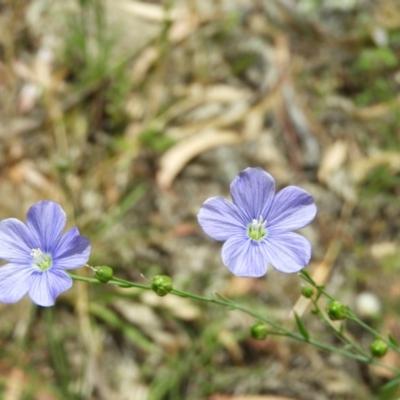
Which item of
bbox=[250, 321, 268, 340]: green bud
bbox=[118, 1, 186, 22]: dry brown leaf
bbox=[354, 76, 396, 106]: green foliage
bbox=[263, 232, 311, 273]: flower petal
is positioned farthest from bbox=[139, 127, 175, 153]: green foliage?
bbox=[263, 232, 311, 273]: flower petal

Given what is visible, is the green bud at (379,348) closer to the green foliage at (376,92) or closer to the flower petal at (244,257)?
the flower petal at (244,257)

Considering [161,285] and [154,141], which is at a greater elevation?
[154,141]

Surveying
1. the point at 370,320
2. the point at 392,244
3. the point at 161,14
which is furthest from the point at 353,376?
the point at 161,14

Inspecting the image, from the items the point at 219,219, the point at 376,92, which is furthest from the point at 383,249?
the point at 219,219

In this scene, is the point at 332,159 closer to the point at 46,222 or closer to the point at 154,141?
the point at 154,141

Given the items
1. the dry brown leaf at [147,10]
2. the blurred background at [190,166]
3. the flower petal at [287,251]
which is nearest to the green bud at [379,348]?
the flower petal at [287,251]

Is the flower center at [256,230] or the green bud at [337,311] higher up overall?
the flower center at [256,230]
